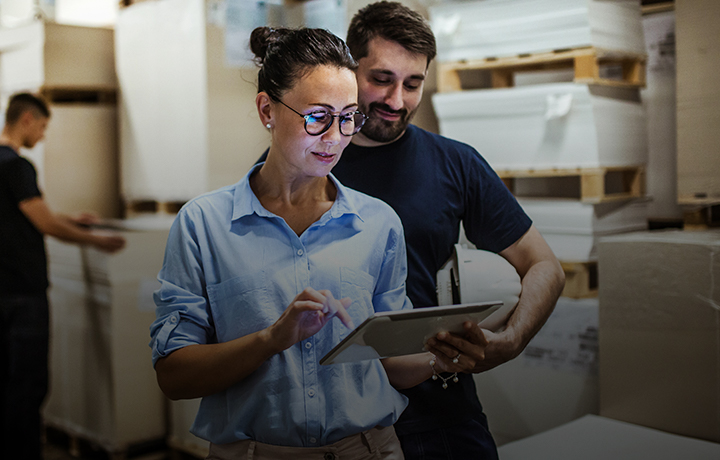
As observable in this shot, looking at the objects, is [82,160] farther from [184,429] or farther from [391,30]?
[391,30]

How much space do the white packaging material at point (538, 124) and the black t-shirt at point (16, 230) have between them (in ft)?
8.57

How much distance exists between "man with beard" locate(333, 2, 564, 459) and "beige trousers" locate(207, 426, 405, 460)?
0.30m

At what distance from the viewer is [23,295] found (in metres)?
4.00

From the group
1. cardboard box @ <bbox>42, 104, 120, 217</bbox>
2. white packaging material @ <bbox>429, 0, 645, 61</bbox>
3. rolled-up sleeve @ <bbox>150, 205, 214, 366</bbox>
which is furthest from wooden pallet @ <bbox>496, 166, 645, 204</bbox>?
cardboard box @ <bbox>42, 104, 120, 217</bbox>

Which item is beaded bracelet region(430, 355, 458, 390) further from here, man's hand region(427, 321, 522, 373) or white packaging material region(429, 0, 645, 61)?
white packaging material region(429, 0, 645, 61)

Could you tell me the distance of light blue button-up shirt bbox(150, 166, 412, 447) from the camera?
5.08ft

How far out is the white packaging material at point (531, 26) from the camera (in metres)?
2.66

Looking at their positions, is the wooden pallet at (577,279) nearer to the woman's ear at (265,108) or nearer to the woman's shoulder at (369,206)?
the woman's shoulder at (369,206)

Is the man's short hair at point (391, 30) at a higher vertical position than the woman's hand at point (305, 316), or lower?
higher

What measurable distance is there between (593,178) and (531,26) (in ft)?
2.18

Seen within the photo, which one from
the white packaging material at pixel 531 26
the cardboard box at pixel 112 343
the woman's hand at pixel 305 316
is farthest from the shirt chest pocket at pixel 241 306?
the cardboard box at pixel 112 343

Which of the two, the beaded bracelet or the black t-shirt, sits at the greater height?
the black t-shirt

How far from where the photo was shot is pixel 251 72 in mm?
1807

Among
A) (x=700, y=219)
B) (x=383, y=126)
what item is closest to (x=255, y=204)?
(x=383, y=126)
